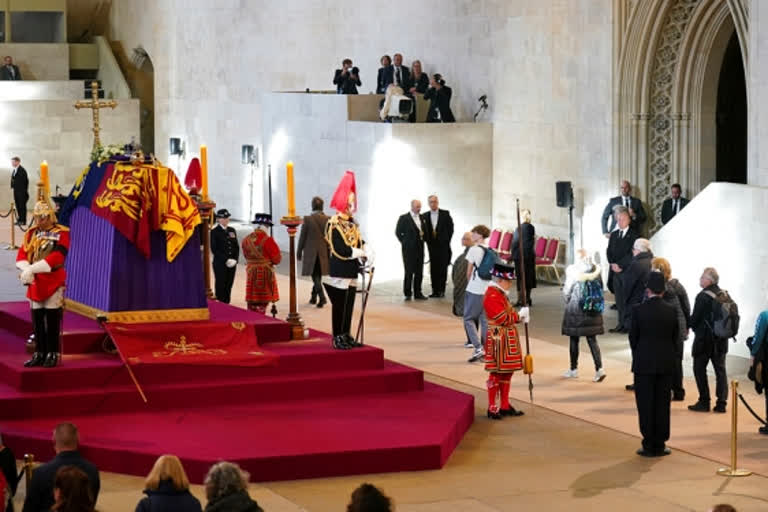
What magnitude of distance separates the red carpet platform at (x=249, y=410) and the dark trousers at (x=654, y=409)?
153cm

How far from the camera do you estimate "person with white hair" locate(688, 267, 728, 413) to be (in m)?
13.5

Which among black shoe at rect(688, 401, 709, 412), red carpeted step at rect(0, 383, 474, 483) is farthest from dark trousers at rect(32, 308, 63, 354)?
black shoe at rect(688, 401, 709, 412)

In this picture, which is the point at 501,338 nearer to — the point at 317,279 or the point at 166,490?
the point at 166,490

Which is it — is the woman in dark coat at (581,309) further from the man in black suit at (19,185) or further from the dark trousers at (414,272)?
→ the man in black suit at (19,185)

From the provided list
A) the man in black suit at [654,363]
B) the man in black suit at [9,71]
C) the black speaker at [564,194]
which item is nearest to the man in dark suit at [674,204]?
the black speaker at [564,194]

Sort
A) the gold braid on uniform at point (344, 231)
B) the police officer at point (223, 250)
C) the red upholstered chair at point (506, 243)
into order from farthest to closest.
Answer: the red upholstered chair at point (506, 243)
the police officer at point (223, 250)
the gold braid on uniform at point (344, 231)

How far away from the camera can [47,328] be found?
1257 centimetres

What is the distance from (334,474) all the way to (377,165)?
42.2 ft

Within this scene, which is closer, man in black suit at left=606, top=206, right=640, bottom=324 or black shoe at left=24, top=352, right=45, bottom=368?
black shoe at left=24, top=352, right=45, bottom=368

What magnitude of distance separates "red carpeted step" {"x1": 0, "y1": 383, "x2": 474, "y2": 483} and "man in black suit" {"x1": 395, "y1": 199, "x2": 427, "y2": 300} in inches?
319

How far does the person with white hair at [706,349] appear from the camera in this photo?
1350 centimetres

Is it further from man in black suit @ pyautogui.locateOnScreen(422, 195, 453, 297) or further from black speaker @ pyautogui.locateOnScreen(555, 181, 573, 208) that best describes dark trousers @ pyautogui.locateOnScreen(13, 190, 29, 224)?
black speaker @ pyautogui.locateOnScreen(555, 181, 573, 208)

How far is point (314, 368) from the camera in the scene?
13.5m

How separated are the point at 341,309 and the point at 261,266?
11.4 ft
